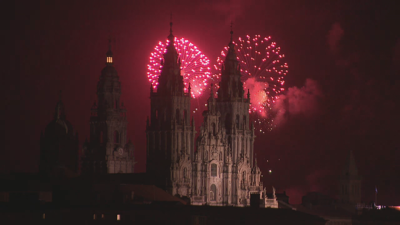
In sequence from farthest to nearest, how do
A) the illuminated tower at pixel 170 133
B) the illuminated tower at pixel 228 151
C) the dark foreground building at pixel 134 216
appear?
the illuminated tower at pixel 228 151, the illuminated tower at pixel 170 133, the dark foreground building at pixel 134 216

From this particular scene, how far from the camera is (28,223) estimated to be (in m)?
139

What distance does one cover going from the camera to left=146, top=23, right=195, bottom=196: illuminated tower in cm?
18550

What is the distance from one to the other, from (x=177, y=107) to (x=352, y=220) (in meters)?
31.4

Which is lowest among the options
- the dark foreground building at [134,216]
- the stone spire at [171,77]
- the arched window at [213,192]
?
the dark foreground building at [134,216]

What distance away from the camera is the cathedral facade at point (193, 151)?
7323 inches

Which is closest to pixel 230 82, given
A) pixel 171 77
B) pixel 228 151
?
pixel 228 151

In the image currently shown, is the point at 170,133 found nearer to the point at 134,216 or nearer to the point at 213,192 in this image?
the point at 213,192

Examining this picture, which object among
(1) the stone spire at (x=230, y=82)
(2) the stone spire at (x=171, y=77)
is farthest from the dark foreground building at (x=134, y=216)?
(1) the stone spire at (x=230, y=82)

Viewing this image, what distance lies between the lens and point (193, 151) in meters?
189

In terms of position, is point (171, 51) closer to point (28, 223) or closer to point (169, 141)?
Result: point (169, 141)

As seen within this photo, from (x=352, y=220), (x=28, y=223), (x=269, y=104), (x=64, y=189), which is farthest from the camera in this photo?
(x=352, y=220)

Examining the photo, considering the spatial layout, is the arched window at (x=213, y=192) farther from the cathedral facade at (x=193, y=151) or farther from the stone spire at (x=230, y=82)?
the stone spire at (x=230, y=82)

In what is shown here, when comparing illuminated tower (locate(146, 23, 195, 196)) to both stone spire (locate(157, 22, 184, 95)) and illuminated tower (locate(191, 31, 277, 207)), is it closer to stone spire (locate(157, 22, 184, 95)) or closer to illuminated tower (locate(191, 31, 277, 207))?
stone spire (locate(157, 22, 184, 95))

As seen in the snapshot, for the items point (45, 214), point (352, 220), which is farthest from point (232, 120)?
point (45, 214)
